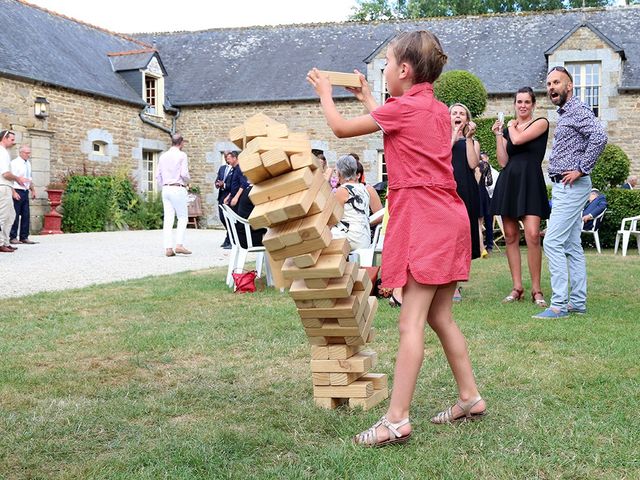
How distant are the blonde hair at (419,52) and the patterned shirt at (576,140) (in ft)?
9.97

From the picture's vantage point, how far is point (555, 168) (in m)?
5.70

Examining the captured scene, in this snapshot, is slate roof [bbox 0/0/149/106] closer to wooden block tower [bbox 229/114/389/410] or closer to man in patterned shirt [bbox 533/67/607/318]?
man in patterned shirt [bbox 533/67/607/318]

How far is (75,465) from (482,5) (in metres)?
37.5

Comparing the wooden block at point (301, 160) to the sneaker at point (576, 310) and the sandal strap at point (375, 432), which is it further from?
the sneaker at point (576, 310)

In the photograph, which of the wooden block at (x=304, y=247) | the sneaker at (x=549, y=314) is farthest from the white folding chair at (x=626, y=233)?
the wooden block at (x=304, y=247)

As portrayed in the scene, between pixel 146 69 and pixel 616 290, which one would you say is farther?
pixel 146 69

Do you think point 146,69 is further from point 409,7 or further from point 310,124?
point 409,7

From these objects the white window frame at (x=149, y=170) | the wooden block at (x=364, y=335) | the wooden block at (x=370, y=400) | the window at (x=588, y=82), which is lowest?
the wooden block at (x=370, y=400)

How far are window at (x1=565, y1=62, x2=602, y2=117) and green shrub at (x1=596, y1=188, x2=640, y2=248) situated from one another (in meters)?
6.48

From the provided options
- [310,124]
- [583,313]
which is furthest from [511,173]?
[310,124]

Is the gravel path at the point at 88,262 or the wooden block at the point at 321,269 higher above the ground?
the wooden block at the point at 321,269

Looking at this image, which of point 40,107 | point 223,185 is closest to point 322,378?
point 223,185

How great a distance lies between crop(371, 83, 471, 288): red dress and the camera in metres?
2.87

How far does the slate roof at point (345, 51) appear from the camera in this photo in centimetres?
2038
